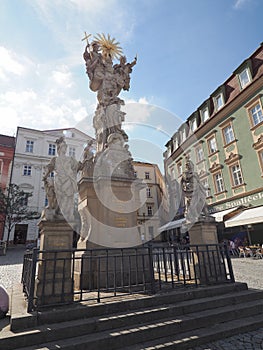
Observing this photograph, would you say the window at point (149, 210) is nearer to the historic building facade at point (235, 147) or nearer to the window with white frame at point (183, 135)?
the window with white frame at point (183, 135)

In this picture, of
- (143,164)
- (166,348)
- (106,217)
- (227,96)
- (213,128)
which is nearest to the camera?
(166,348)

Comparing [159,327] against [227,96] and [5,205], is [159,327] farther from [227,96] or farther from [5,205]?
[5,205]

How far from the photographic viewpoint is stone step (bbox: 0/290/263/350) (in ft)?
9.88

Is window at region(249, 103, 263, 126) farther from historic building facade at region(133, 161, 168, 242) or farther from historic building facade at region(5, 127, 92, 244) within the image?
historic building facade at region(5, 127, 92, 244)

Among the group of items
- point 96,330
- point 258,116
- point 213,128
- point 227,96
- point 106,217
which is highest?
point 227,96

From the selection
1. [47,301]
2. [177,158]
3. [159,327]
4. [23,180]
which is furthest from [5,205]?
[159,327]

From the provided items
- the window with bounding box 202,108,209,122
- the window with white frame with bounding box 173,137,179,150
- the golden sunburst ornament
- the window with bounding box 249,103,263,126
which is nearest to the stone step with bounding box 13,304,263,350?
the golden sunburst ornament

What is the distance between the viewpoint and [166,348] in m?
3.04

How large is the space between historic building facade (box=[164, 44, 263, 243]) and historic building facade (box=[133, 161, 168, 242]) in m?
12.3

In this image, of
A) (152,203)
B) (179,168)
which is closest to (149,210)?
(152,203)

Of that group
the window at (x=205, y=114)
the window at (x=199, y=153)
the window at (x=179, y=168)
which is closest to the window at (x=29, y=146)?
the window at (x=179, y=168)

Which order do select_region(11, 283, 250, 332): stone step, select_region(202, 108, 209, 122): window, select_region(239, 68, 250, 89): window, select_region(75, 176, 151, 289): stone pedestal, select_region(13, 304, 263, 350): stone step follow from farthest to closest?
select_region(202, 108, 209, 122): window → select_region(239, 68, 250, 89): window → select_region(75, 176, 151, 289): stone pedestal → select_region(11, 283, 250, 332): stone step → select_region(13, 304, 263, 350): stone step

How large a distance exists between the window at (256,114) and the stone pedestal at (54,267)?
55.6 feet

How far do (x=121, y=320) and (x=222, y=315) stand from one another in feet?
6.11
